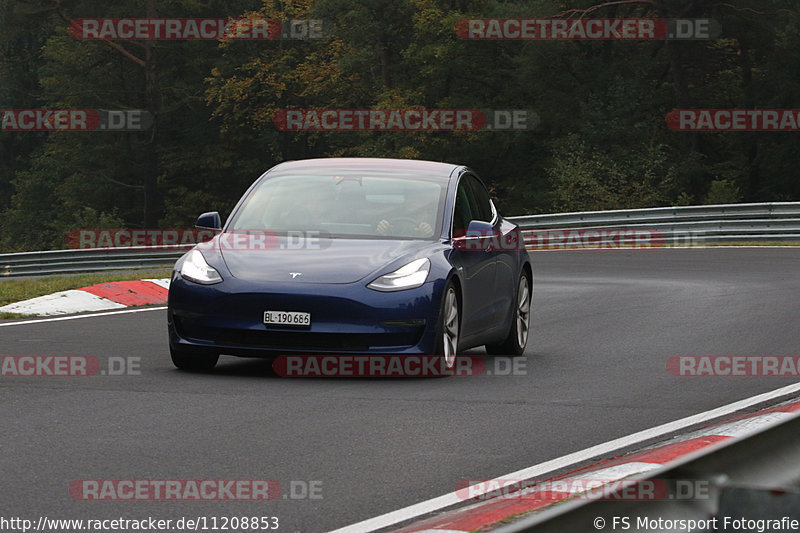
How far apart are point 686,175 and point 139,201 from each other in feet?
102

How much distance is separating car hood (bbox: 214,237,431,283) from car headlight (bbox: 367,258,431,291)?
100 mm

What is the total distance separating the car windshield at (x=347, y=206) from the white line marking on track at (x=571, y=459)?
2.81 meters

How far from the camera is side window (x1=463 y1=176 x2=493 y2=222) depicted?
1226 centimetres

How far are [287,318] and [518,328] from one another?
9.49ft

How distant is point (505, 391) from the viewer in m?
9.77

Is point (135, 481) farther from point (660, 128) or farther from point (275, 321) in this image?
point (660, 128)

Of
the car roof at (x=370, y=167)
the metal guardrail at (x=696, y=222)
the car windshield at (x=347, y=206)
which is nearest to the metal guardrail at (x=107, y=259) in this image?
the metal guardrail at (x=696, y=222)

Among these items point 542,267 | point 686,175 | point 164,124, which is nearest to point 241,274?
point 542,267

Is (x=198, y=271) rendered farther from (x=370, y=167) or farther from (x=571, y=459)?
(x=571, y=459)
